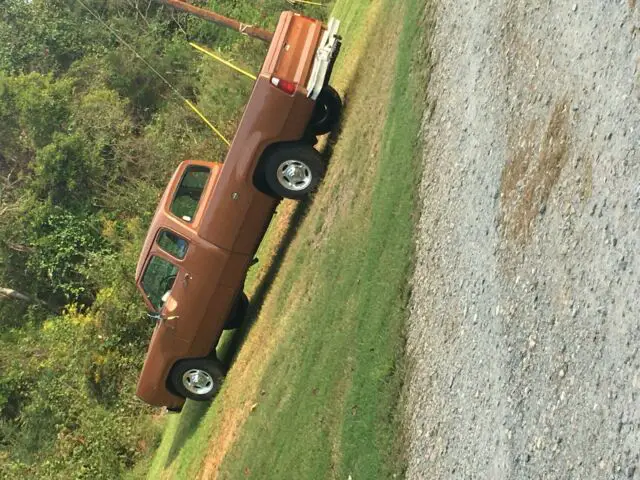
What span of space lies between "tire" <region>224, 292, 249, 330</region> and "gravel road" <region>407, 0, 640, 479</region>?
5.58 meters

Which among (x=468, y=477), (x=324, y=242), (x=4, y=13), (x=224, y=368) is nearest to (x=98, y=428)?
(x=224, y=368)

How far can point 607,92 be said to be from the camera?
542 cm

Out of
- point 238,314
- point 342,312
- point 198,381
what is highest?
point 342,312

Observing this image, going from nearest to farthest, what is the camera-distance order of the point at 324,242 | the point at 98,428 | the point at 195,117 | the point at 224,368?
the point at 324,242 < the point at 224,368 < the point at 98,428 < the point at 195,117

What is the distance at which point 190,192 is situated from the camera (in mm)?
11836

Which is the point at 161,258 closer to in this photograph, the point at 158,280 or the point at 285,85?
the point at 158,280

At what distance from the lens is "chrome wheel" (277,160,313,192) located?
1091cm

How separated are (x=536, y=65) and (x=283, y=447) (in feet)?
15.6

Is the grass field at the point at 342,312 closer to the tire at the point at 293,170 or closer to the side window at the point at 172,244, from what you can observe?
the tire at the point at 293,170

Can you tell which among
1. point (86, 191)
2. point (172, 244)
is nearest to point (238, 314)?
point (172, 244)

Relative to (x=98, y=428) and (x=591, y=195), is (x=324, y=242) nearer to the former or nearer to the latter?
(x=591, y=195)

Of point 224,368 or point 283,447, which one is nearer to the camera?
point 283,447

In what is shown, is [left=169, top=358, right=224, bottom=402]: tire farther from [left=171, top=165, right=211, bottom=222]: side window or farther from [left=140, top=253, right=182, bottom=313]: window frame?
[left=171, top=165, right=211, bottom=222]: side window

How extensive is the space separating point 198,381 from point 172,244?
2.29 metres
